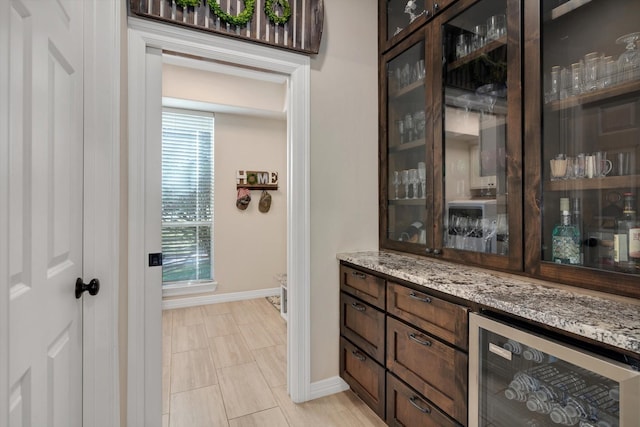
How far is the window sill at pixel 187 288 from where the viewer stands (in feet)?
12.5

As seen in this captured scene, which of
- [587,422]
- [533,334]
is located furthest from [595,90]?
[587,422]

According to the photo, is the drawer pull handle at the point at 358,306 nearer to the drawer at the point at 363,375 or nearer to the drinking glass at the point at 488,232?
the drawer at the point at 363,375

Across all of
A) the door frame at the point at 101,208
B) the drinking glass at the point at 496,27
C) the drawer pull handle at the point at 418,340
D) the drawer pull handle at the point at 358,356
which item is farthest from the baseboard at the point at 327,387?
the drinking glass at the point at 496,27

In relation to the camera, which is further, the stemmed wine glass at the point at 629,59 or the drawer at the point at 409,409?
the drawer at the point at 409,409

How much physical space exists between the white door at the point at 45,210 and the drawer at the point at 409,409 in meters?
1.38

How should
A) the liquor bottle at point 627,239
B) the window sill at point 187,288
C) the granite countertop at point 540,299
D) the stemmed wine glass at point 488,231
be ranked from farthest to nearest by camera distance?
the window sill at point 187,288 → the stemmed wine glass at point 488,231 → the liquor bottle at point 627,239 → the granite countertop at point 540,299

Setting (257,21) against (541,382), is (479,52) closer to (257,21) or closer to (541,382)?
(257,21)

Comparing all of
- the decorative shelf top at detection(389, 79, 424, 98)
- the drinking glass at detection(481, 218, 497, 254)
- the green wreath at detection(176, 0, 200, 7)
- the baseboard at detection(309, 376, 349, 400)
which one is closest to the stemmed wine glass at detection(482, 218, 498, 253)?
the drinking glass at detection(481, 218, 497, 254)

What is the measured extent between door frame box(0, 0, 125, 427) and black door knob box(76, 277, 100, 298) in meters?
0.04

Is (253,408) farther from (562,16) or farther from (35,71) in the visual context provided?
(562,16)

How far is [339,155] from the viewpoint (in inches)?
83.8

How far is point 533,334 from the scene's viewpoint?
100 centimetres

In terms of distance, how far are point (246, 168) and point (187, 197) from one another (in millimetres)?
839

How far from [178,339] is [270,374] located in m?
1.13
